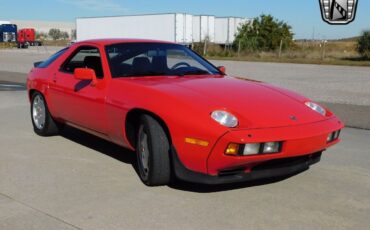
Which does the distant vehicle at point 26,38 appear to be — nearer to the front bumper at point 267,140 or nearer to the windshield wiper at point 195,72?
the windshield wiper at point 195,72

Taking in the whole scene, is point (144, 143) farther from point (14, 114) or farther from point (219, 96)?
point (14, 114)

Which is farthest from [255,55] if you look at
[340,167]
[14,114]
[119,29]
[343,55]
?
[340,167]

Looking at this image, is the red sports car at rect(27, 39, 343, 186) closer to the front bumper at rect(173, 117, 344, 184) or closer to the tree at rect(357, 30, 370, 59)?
the front bumper at rect(173, 117, 344, 184)

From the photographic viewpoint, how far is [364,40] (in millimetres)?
33812

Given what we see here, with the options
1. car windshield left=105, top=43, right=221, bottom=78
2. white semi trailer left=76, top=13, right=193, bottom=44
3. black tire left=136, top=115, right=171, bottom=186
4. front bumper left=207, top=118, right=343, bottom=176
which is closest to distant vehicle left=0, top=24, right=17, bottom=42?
white semi trailer left=76, top=13, right=193, bottom=44

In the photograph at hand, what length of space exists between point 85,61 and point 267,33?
39361mm

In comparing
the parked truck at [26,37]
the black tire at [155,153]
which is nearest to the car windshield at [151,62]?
the black tire at [155,153]

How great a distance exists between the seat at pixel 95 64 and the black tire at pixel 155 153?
1123 mm

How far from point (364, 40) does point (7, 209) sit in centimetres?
3332

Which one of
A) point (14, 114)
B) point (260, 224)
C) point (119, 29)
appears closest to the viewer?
point (260, 224)

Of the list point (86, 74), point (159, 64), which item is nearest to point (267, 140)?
point (159, 64)

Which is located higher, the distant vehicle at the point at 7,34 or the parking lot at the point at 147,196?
the distant vehicle at the point at 7,34

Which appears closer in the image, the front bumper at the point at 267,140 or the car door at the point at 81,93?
the front bumper at the point at 267,140

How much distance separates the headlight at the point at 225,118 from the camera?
3.98 meters
